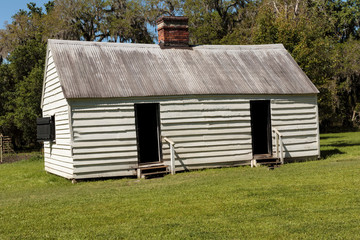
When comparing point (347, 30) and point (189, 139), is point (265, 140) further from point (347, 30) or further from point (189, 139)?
point (347, 30)

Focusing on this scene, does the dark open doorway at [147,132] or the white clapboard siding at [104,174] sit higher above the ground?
the dark open doorway at [147,132]

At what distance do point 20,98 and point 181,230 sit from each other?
25.0 metres

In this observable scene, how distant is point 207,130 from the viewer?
46.0 feet

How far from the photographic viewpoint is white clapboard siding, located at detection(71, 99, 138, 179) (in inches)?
494

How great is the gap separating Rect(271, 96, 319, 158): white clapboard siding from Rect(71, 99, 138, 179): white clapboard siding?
5125 millimetres

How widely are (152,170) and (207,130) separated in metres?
2.23

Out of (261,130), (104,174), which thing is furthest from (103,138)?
(261,130)

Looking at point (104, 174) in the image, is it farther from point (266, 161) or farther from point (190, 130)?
point (266, 161)

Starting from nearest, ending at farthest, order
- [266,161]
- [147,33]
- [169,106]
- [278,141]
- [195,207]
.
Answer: [195,207] → [169,106] → [266,161] → [278,141] → [147,33]

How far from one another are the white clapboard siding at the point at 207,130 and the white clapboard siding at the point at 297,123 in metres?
1.26

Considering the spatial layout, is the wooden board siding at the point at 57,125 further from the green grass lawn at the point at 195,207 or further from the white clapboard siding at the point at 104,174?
the green grass lawn at the point at 195,207

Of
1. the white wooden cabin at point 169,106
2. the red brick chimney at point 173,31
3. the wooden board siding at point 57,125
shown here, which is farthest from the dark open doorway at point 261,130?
the wooden board siding at point 57,125

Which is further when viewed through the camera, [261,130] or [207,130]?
[261,130]

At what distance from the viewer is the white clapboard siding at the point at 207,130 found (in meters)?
13.6
